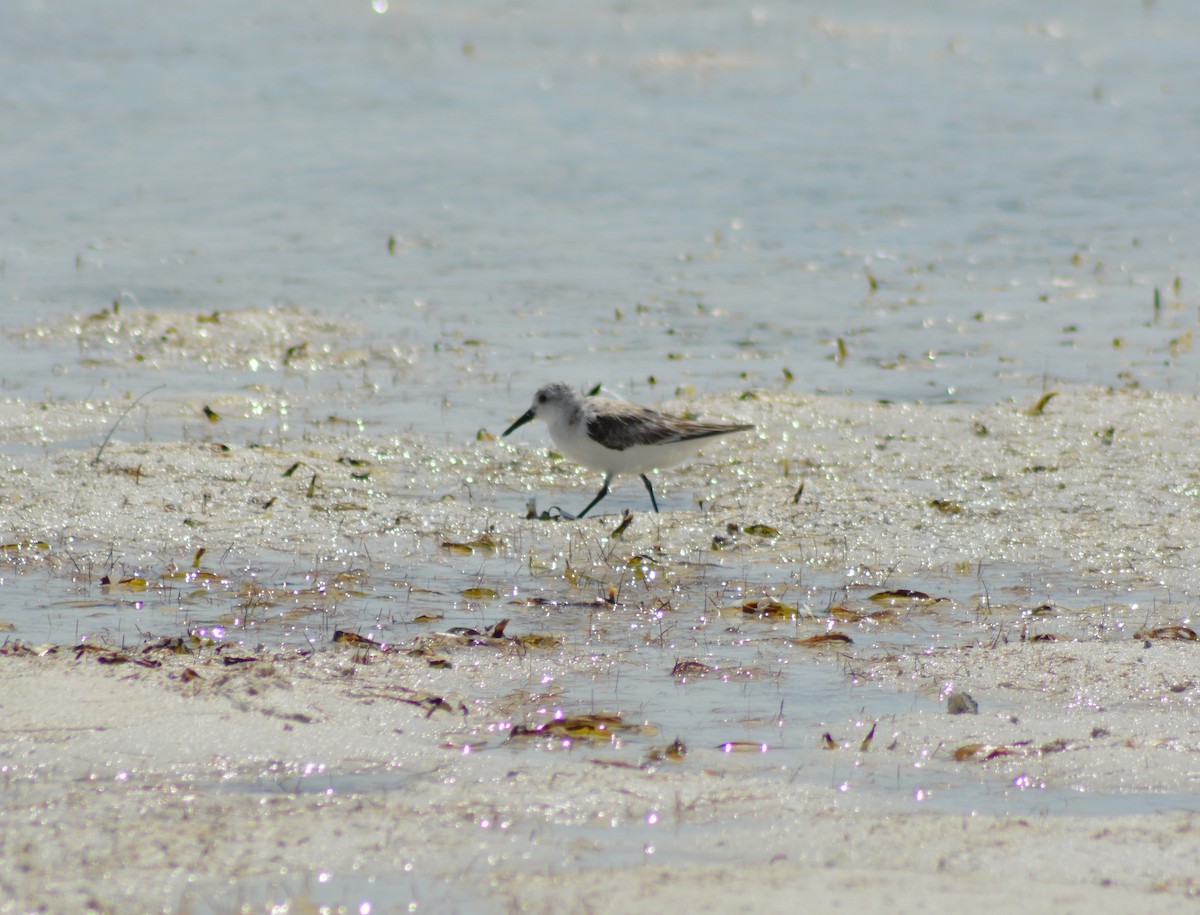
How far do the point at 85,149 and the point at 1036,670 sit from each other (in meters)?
19.0

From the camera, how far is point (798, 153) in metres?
22.8

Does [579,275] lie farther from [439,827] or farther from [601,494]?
[439,827]

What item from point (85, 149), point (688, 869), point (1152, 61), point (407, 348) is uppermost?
point (1152, 61)

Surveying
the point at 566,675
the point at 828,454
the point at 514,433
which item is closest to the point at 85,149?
the point at 514,433

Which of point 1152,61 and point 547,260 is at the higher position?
point 1152,61

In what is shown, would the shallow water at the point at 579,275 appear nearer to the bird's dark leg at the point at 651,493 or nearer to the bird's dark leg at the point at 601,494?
the bird's dark leg at the point at 651,493

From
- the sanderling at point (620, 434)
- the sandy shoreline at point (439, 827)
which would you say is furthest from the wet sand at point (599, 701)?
the sanderling at point (620, 434)

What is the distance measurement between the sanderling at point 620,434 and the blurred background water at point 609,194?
173 cm

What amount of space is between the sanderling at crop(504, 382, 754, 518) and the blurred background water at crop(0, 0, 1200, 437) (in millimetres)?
1731

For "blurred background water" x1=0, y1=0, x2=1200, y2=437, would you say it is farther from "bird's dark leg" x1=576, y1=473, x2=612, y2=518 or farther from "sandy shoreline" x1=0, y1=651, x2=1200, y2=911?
"sandy shoreline" x1=0, y1=651, x2=1200, y2=911

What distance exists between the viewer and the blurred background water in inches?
509

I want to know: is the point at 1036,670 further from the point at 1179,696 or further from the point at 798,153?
the point at 798,153

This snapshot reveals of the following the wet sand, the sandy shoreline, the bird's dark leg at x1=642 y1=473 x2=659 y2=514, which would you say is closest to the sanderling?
the bird's dark leg at x1=642 y1=473 x2=659 y2=514

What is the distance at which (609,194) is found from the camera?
19.9m
